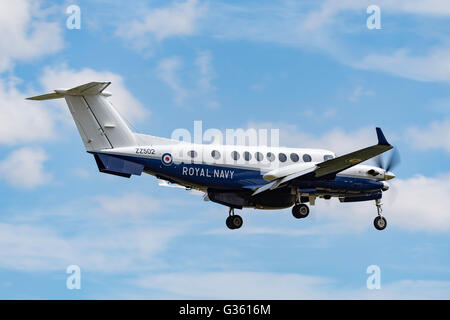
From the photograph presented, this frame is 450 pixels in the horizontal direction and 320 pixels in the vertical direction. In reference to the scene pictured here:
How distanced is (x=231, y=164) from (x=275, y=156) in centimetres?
276

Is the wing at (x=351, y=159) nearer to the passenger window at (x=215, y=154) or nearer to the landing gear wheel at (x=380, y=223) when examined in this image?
the landing gear wheel at (x=380, y=223)

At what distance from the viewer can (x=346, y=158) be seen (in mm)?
49125

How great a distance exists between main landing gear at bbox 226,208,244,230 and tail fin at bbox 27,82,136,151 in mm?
7648

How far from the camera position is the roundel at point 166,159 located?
49406 millimetres

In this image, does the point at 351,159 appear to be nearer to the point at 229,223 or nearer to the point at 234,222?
the point at 234,222

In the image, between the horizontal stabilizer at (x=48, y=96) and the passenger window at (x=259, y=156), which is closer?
the horizontal stabilizer at (x=48, y=96)

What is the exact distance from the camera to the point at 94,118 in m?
49.0

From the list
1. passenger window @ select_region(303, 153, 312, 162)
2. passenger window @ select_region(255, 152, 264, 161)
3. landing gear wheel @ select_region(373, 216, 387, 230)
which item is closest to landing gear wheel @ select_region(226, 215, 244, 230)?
passenger window @ select_region(255, 152, 264, 161)

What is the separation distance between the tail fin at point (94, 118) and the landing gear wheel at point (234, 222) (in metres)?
7.73

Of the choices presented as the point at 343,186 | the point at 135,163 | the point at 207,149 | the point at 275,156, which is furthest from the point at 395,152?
the point at 135,163

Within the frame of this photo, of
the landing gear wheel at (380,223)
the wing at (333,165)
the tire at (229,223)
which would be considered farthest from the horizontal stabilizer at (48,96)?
the landing gear wheel at (380,223)

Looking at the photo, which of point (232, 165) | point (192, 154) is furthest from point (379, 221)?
point (192, 154)

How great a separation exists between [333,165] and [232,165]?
538cm

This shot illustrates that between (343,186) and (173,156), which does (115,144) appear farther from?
(343,186)
